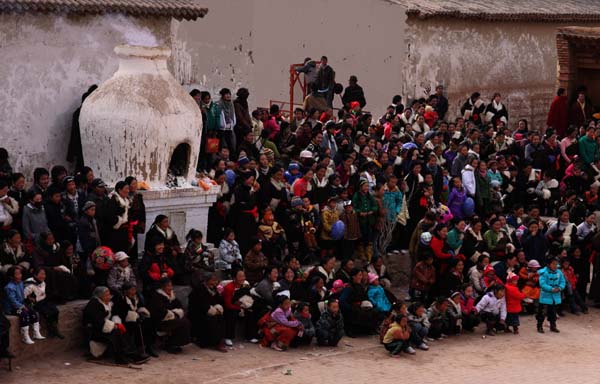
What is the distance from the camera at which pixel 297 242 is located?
22.6m

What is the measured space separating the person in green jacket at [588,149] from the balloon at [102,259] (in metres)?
10.7

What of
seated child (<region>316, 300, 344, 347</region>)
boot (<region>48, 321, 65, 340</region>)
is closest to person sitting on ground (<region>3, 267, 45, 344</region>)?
boot (<region>48, 321, 65, 340</region>)

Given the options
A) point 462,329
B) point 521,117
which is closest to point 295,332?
point 462,329

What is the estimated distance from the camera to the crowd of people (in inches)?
758

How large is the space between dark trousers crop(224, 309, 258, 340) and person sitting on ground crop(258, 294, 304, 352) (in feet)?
0.58

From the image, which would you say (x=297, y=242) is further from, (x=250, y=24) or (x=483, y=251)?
(x=250, y=24)

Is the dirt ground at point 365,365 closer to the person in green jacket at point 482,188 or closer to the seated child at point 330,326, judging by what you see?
the seated child at point 330,326

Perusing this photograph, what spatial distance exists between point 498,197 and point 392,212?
283cm

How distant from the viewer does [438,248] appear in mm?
22672

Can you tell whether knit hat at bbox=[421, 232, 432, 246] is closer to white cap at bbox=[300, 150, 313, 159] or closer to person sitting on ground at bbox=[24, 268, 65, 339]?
white cap at bbox=[300, 150, 313, 159]

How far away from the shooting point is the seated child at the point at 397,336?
20.6 metres

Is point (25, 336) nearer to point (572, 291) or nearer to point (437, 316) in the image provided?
point (437, 316)

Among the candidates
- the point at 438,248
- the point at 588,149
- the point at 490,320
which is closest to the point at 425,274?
the point at 438,248

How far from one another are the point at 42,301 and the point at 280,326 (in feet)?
11.0
